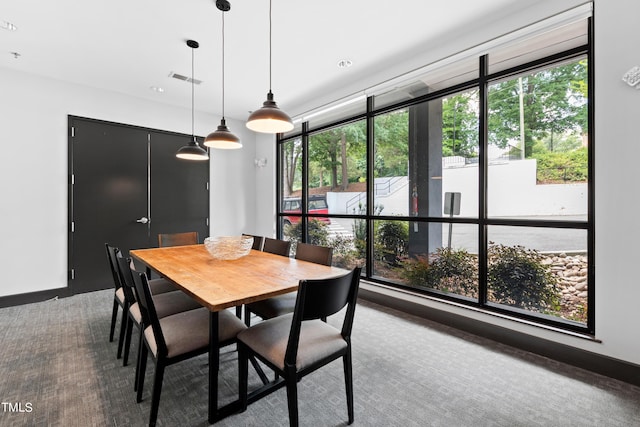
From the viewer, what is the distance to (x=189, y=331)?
5.32 ft

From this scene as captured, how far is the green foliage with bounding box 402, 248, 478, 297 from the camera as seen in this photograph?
2850 mm

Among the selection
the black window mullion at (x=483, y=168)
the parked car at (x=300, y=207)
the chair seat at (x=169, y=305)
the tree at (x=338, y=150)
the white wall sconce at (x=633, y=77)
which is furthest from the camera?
the parked car at (x=300, y=207)

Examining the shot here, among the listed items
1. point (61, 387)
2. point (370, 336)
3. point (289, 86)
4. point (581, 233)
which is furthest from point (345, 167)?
point (61, 387)

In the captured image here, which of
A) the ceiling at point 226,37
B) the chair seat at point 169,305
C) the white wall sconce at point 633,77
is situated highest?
the ceiling at point 226,37

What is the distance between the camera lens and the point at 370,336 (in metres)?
2.62

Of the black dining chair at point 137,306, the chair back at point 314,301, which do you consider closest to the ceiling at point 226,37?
the black dining chair at point 137,306

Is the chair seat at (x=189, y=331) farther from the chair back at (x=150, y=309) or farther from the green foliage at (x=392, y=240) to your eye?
the green foliage at (x=392, y=240)

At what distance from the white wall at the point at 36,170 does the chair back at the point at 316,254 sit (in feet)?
11.1

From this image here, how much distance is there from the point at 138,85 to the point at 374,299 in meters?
4.19

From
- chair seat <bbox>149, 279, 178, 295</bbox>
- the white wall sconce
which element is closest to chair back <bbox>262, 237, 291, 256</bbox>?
chair seat <bbox>149, 279, 178, 295</bbox>

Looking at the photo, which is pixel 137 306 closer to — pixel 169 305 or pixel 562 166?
pixel 169 305

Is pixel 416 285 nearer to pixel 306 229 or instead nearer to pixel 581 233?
pixel 581 233

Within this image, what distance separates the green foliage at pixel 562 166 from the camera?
7.19 feet

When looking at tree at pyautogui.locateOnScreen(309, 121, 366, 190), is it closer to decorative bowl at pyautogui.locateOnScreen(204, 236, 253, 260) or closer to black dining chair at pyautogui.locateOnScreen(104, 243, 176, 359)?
decorative bowl at pyautogui.locateOnScreen(204, 236, 253, 260)
